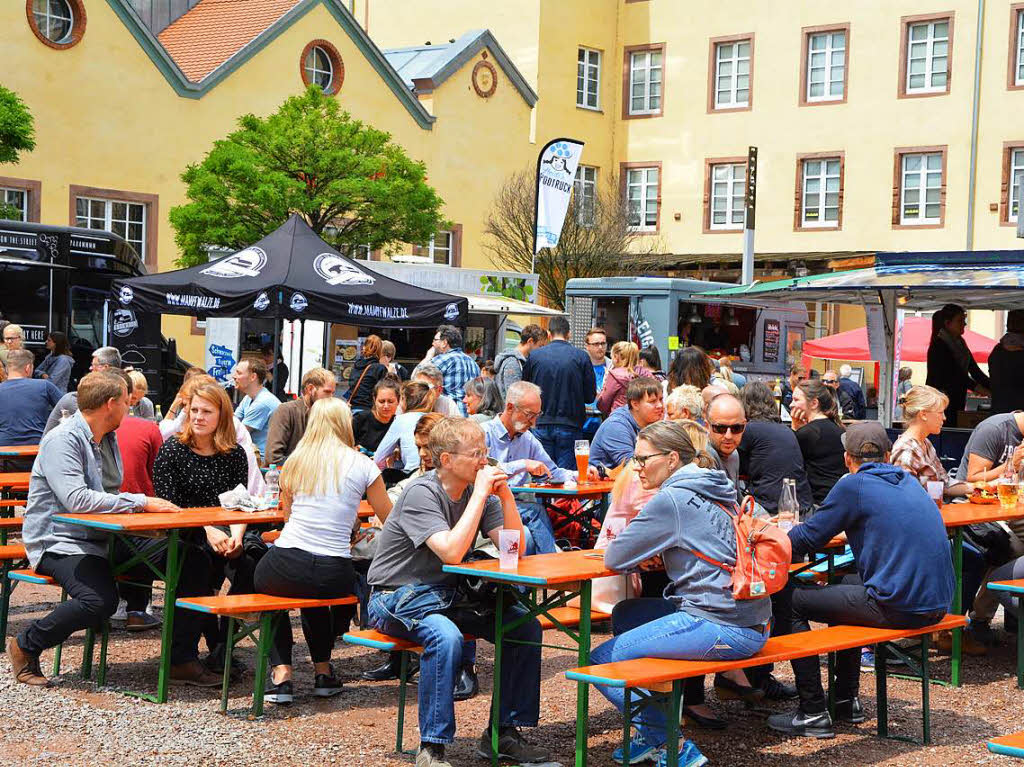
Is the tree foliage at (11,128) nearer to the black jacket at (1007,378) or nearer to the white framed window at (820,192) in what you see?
the black jacket at (1007,378)

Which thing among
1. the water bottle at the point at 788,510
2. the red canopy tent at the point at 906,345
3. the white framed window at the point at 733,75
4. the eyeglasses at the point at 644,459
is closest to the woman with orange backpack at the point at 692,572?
the eyeglasses at the point at 644,459

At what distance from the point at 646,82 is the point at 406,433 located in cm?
3364

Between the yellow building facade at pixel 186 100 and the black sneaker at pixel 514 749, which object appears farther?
the yellow building facade at pixel 186 100

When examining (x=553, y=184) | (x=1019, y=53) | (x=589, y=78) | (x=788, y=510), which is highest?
(x=589, y=78)

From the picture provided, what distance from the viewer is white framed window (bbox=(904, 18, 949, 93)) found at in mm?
36594

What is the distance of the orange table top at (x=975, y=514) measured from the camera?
784cm

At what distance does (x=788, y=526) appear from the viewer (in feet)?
22.4

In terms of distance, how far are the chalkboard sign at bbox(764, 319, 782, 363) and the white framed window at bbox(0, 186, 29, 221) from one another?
564 inches

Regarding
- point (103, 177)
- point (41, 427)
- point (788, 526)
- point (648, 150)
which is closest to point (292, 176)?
point (103, 177)

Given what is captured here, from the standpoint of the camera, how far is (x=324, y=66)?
34.1 meters

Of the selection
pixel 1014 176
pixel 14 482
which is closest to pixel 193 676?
pixel 14 482

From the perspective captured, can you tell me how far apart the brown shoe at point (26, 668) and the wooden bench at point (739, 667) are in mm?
3006

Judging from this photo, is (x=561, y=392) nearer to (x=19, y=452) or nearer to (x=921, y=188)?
(x=19, y=452)

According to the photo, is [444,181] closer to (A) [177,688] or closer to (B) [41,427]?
(B) [41,427]
